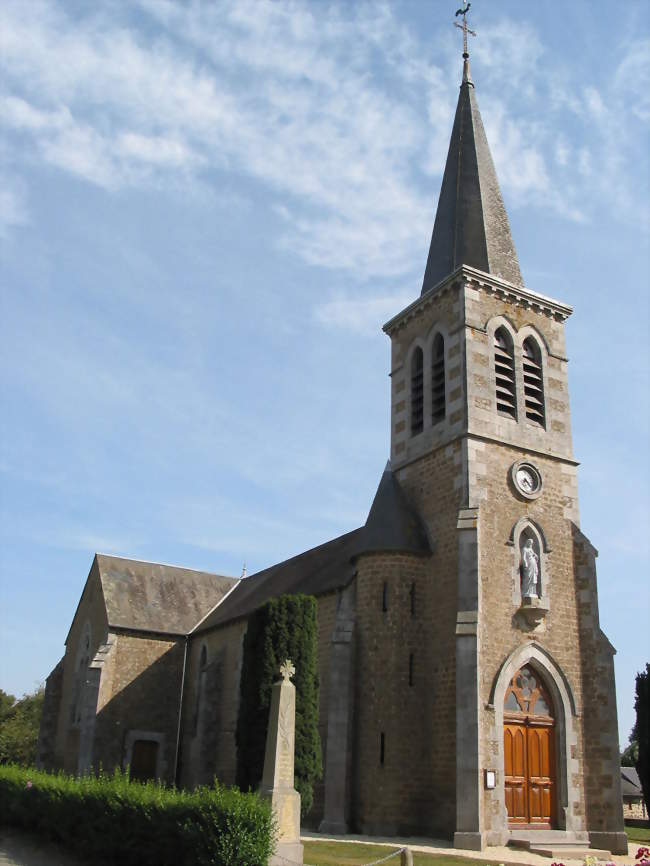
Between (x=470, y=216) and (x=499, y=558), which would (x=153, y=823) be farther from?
(x=470, y=216)

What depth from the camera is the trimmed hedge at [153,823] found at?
34.3 feet

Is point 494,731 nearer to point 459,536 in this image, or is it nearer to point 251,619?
point 459,536

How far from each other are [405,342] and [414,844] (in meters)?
14.6

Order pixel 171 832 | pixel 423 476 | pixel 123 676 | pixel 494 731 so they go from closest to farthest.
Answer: pixel 171 832
pixel 494 731
pixel 423 476
pixel 123 676

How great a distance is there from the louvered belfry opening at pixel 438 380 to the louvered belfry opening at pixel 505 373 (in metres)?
1.60

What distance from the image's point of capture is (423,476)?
76.1ft

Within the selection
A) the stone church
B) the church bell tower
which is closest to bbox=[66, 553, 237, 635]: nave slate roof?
the stone church

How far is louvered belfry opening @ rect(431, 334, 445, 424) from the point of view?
23.8 meters

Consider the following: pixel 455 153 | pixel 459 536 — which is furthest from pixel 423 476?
pixel 455 153

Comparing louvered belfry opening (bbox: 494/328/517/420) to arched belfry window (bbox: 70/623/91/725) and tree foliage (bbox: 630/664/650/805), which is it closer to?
tree foliage (bbox: 630/664/650/805)

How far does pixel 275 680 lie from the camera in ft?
61.8

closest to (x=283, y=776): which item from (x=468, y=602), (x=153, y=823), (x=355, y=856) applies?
(x=153, y=823)

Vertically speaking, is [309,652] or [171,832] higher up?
[309,652]

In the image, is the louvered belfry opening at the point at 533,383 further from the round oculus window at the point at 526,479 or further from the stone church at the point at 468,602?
the round oculus window at the point at 526,479
